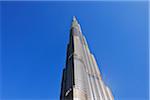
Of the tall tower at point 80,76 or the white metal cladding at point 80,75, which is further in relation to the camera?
the white metal cladding at point 80,75

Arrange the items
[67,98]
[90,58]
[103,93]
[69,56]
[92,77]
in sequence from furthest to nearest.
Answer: [90,58], [69,56], [92,77], [103,93], [67,98]

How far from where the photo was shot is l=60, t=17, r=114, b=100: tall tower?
29.9 m

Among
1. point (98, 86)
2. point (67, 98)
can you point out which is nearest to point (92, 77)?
point (98, 86)

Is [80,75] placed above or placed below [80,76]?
above

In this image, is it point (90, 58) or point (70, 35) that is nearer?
point (90, 58)

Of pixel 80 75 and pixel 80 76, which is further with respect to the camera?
pixel 80 75

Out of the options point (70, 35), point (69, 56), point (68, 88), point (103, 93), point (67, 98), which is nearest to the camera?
point (67, 98)

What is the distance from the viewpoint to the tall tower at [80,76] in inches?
1179

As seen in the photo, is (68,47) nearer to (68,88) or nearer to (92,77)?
(92,77)

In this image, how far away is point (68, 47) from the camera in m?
42.6

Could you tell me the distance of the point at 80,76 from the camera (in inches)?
1287

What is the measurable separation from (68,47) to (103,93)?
1265cm

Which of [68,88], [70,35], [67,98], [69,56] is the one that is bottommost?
[67,98]

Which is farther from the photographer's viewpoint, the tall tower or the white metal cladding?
the white metal cladding
